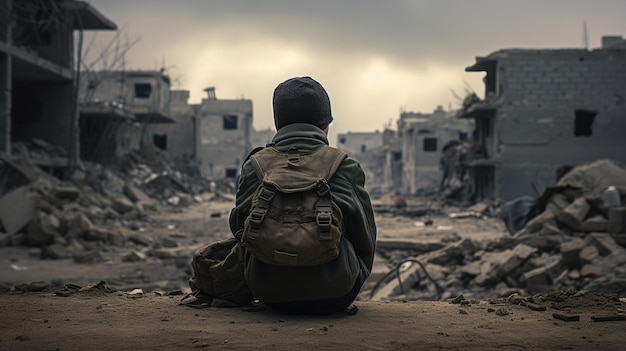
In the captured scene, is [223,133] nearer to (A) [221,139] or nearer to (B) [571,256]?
(A) [221,139]

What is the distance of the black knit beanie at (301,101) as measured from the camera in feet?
10.2

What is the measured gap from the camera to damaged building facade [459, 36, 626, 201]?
23172mm

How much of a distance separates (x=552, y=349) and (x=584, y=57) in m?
23.3

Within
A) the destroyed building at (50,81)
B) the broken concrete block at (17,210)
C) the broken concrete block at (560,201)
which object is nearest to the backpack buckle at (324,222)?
the broken concrete block at (560,201)

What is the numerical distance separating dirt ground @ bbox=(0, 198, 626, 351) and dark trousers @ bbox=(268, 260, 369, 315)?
0.17ft

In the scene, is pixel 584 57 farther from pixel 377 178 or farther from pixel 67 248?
pixel 377 178

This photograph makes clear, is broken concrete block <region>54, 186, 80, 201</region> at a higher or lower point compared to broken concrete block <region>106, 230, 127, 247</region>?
higher

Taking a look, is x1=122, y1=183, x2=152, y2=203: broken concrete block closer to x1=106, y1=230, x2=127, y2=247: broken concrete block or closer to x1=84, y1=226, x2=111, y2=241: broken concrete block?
x1=106, y1=230, x2=127, y2=247: broken concrete block

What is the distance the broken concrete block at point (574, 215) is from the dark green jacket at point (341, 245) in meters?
6.58

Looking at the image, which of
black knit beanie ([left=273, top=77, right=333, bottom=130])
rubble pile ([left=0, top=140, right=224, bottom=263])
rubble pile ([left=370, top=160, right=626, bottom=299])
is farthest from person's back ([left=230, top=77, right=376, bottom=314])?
rubble pile ([left=0, top=140, right=224, bottom=263])

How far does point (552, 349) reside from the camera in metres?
2.53

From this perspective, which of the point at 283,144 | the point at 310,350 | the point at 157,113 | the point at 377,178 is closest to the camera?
the point at 310,350

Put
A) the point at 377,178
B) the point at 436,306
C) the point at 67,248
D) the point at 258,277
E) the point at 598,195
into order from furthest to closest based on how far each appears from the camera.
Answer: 1. the point at 377,178
2. the point at 67,248
3. the point at 598,195
4. the point at 436,306
5. the point at 258,277

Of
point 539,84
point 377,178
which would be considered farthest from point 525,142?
point 377,178
